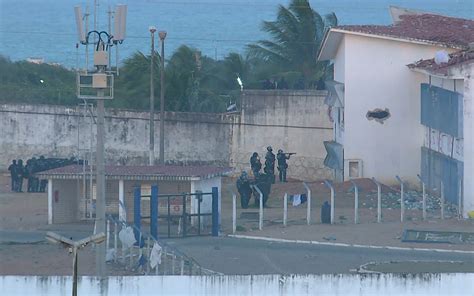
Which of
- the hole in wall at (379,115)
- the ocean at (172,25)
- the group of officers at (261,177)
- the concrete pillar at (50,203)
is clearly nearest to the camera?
the concrete pillar at (50,203)

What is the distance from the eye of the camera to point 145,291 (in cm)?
1379

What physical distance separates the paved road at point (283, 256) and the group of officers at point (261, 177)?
4955 millimetres

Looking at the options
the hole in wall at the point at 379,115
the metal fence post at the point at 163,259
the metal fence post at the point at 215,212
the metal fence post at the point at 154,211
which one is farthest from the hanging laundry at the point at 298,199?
the metal fence post at the point at 163,259

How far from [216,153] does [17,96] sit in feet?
39.8

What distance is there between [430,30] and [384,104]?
2.80 m

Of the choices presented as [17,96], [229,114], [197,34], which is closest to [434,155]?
[229,114]

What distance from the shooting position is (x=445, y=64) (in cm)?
2998

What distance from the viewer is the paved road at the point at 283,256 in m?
20.8

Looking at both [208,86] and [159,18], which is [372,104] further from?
[159,18]

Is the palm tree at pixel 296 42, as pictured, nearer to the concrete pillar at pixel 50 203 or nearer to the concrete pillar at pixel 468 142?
the concrete pillar at pixel 468 142

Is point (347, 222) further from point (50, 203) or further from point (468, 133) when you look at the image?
point (50, 203)

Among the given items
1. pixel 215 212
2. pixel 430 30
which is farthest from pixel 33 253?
pixel 430 30

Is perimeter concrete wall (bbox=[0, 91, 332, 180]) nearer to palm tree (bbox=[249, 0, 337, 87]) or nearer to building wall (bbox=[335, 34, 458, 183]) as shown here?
building wall (bbox=[335, 34, 458, 183])

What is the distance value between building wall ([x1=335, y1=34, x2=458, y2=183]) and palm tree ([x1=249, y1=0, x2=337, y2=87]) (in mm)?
11436
